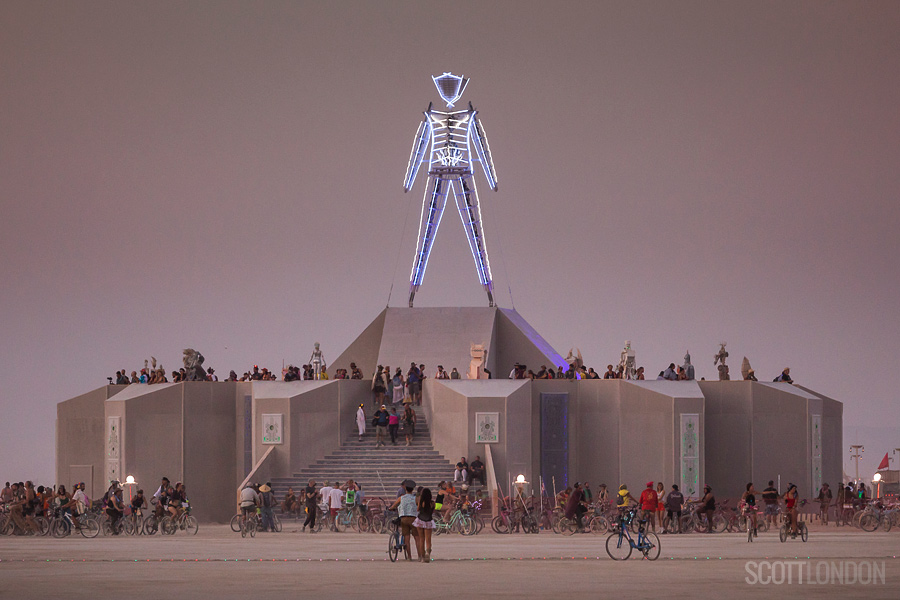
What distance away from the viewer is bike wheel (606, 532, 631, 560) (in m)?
23.1

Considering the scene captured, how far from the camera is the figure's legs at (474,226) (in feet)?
150

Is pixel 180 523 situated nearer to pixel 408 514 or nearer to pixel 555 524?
pixel 555 524

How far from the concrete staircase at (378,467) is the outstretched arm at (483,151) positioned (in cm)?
996

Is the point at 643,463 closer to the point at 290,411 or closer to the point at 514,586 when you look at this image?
the point at 290,411

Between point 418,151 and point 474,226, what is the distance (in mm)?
2631

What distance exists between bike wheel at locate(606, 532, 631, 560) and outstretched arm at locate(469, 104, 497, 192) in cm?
2327

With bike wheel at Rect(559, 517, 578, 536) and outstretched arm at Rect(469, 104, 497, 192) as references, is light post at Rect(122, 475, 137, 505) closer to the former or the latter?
bike wheel at Rect(559, 517, 578, 536)

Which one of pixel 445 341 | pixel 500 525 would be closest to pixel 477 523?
pixel 500 525

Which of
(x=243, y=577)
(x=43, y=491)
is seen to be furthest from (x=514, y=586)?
(x=43, y=491)

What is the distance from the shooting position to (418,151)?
4559cm

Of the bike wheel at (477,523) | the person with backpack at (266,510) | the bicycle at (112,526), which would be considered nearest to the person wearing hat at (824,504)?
the bike wheel at (477,523)

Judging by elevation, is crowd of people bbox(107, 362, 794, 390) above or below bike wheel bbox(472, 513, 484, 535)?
above

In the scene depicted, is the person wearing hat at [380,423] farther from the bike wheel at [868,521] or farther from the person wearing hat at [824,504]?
the bike wheel at [868,521]

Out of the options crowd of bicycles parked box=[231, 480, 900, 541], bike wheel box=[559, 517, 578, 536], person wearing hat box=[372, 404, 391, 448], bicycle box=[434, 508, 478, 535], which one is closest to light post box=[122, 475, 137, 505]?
person wearing hat box=[372, 404, 391, 448]
